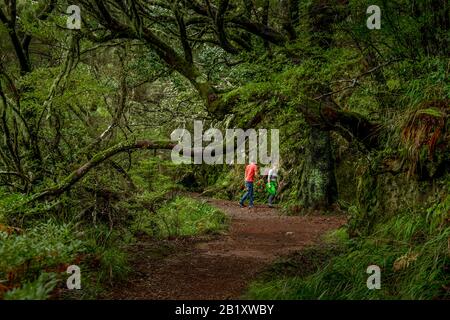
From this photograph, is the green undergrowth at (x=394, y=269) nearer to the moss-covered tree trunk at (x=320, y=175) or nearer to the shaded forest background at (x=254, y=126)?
the shaded forest background at (x=254, y=126)

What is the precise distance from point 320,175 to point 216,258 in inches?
241

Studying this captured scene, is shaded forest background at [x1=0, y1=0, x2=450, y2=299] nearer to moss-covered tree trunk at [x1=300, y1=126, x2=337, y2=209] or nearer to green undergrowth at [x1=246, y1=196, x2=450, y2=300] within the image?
green undergrowth at [x1=246, y1=196, x2=450, y2=300]

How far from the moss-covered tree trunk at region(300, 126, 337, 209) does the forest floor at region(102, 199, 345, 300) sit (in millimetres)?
755

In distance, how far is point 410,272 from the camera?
15.3ft

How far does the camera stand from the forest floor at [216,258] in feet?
18.9

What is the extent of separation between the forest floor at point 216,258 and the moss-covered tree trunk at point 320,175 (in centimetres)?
76

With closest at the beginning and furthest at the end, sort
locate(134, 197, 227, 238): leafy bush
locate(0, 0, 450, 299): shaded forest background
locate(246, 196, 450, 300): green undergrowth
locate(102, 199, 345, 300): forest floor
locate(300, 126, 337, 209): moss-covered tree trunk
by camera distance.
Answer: locate(246, 196, 450, 300): green undergrowth
locate(0, 0, 450, 299): shaded forest background
locate(102, 199, 345, 300): forest floor
locate(134, 197, 227, 238): leafy bush
locate(300, 126, 337, 209): moss-covered tree trunk

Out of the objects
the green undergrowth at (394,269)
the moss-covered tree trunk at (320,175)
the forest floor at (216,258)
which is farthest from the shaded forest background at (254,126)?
the moss-covered tree trunk at (320,175)

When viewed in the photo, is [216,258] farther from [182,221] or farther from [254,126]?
[182,221]

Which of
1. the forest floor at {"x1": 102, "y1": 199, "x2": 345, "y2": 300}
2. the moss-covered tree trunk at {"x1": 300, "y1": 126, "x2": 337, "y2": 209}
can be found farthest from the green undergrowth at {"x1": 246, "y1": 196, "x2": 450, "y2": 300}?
the moss-covered tree trunk at {"x1": 300, "y1": 126, "x2": 337, "y2": 209}

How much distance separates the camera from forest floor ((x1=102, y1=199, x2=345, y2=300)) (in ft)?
18.9
